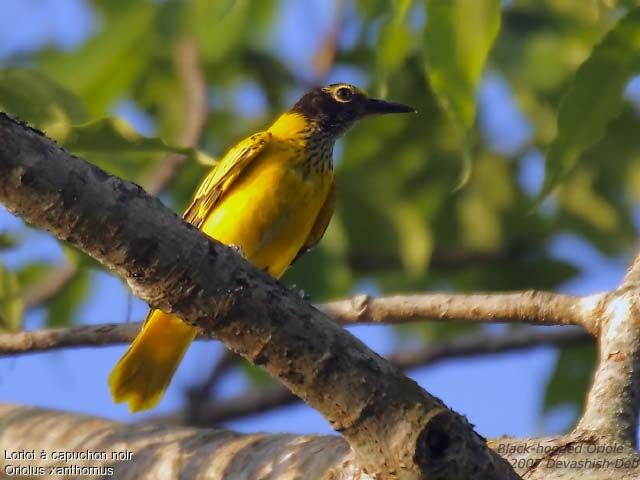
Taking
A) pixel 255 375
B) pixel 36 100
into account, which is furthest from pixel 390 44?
pixel 255 375

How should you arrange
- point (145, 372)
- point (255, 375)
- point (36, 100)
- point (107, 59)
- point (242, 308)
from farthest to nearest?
point (255, 375)
point (107, 59)
point (145, 372)
point (36, 100)
point (242, 308)

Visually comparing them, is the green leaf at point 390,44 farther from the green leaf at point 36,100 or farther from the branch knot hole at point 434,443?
the branch knot hole at point 434,443

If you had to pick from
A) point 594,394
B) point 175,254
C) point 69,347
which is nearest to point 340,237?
point 69,347

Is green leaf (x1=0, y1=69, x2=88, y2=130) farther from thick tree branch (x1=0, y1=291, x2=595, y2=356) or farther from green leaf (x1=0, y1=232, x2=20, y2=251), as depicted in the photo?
thick tree branch (x1=0, y1=291, x2=595, y2=356)

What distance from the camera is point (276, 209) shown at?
4.94m

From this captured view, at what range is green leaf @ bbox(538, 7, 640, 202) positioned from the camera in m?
3.52

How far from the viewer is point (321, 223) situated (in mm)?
5270

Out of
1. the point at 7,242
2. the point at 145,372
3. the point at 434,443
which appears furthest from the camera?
the point at 145,372

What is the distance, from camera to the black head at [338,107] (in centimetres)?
584

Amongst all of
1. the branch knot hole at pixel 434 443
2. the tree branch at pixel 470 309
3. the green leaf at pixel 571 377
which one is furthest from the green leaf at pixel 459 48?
the green leaf at pixel 571 377

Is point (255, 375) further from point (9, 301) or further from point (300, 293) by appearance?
point (300, 293)

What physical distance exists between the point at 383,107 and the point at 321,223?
2.70 feet

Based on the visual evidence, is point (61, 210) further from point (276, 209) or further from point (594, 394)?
point (276, 209)

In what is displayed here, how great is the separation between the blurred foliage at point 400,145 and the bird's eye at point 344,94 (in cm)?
A: 23
